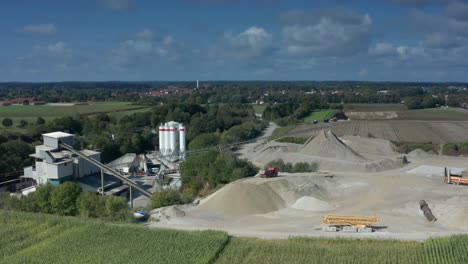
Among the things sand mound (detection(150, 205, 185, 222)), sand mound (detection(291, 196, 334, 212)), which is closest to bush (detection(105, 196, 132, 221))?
sand mound (detection(150, 205, 185, 222))

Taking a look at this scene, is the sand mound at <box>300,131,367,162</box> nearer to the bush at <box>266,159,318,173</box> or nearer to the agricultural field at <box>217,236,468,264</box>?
the bush at <box>266,159,318,173</box>

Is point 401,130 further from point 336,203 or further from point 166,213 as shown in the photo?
point 166,213

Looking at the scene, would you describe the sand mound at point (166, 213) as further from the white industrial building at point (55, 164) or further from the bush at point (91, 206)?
the white industrial building at point (55, 164)

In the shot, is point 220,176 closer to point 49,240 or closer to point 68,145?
point 68,145

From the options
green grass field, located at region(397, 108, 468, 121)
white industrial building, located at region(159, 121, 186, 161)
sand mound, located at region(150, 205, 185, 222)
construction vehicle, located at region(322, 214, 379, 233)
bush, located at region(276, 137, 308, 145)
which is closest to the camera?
construction vehicle, located at region(322, 214, 379, 233)

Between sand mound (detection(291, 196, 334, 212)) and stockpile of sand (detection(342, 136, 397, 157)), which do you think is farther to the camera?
stockpile of sand (detection(342, 136, 397, 157))

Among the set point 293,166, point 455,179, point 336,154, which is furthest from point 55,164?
point 455,179

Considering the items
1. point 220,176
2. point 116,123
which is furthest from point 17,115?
point 220,176
